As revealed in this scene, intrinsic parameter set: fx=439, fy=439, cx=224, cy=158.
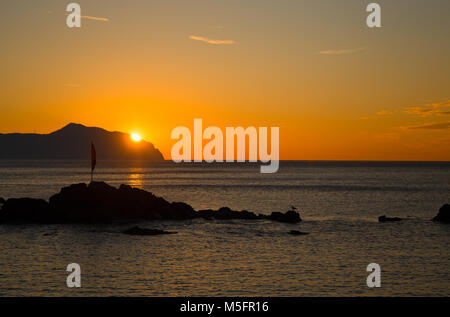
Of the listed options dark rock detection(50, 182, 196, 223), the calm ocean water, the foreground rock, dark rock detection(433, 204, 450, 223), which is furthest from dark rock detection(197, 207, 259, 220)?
dark rock detection(433, 204, 450, 223)

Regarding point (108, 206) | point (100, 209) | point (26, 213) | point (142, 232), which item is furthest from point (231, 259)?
point (26, 213)

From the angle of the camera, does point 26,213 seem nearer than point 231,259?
No

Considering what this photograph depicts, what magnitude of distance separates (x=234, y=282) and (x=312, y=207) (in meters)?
47.4

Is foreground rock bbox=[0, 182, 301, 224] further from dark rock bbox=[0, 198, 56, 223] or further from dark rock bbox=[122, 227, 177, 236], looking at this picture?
dark rock bbox=[122, 227, 177, 236]

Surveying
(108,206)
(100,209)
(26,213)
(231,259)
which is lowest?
(231,259)

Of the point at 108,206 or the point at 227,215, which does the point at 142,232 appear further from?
the point at 227,215

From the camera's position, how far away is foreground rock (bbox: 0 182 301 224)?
166 feet

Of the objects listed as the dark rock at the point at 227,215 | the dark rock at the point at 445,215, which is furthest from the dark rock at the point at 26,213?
the dark rock at the point at 445,215

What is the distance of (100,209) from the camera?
172 feet

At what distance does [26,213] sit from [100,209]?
8.19 meters
